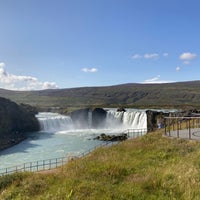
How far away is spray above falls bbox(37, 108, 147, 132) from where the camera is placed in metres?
74.1

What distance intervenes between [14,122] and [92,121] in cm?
2096

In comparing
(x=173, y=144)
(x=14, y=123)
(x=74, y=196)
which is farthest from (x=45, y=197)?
(x=14, y=123)

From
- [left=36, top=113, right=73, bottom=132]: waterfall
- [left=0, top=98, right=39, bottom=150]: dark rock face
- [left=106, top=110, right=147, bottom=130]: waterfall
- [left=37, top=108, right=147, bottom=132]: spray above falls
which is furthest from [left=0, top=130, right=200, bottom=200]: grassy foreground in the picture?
[left=36, top=113, right=73, bottom=132]: waterfall

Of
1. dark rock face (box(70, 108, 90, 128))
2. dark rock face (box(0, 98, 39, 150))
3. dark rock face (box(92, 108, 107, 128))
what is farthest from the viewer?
dark rock face (box(70, 108, 90, 128))

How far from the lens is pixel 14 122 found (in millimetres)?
72375

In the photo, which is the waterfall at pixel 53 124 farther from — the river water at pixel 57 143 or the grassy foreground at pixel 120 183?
the grassy foreground at pixel 120 183

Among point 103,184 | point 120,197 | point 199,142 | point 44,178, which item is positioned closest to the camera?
point 120,197

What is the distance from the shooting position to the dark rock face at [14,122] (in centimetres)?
6241

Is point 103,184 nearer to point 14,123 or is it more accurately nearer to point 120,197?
point 120,197

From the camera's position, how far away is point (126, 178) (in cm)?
1159

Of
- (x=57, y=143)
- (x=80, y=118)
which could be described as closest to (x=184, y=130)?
(x=57, y=143)

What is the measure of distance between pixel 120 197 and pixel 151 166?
4.72m

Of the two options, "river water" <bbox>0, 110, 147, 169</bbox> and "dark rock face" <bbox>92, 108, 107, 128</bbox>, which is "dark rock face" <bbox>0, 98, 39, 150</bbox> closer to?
"river water" <bbox>0, 110, 147, 169</bbox>

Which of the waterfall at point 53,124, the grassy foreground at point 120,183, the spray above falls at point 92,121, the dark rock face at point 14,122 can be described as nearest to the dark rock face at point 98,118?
the spray above falls at point 92,121
